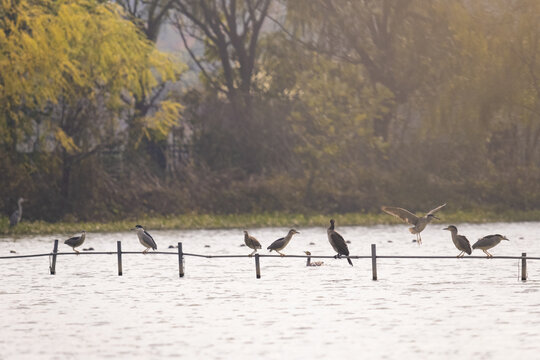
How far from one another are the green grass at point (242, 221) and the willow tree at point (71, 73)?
2.56 m

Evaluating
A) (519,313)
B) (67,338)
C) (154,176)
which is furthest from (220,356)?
(154,176)

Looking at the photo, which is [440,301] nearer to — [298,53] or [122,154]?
[122,154]

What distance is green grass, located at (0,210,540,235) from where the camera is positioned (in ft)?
125

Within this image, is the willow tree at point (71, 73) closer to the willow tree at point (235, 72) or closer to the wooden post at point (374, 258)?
the willow tree at point (235, 72)

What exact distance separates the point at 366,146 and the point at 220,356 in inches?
1354

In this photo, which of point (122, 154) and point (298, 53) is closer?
point (122, 154)

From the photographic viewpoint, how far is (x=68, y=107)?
40719 mm

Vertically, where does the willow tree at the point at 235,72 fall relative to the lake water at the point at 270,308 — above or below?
above

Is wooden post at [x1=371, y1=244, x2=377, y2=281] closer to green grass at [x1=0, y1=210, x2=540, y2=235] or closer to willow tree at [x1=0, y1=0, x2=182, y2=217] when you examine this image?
green grass at [x1=0, y1=210, x2=540, y2=235]

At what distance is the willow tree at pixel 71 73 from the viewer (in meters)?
38.2

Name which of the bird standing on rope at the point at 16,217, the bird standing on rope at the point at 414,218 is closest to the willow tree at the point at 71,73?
the bird standing on rope at the point at 16,217

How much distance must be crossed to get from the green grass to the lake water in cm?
668

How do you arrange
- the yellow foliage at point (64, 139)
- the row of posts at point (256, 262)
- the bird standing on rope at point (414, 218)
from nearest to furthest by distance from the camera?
the row of posts at point (256, 262), the bird standing on rope at point (414, 218), the yellow foliage at point (64, 139)

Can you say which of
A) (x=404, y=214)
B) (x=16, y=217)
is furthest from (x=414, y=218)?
(x=16, y=217)
